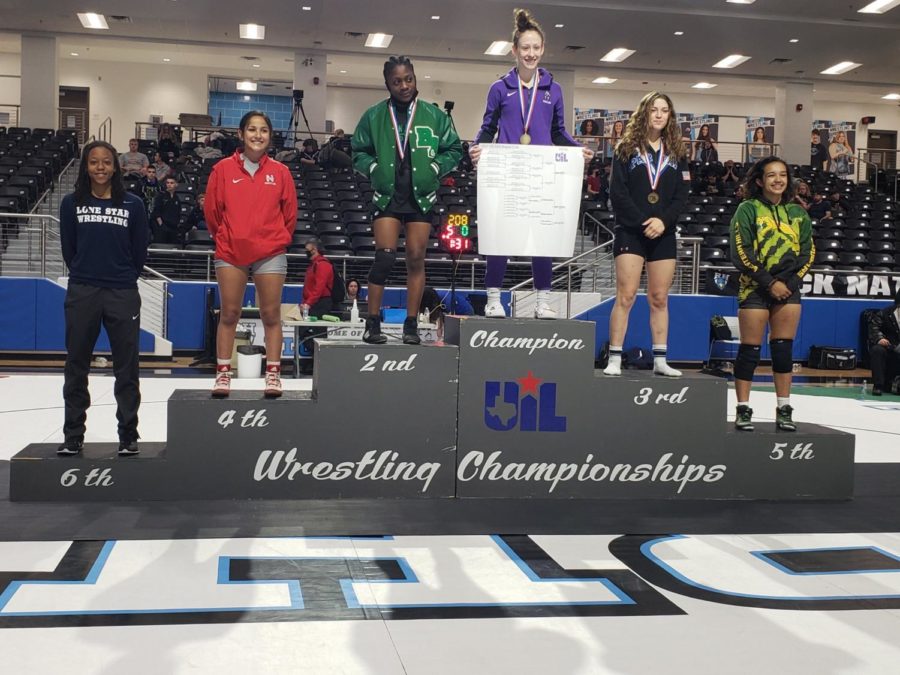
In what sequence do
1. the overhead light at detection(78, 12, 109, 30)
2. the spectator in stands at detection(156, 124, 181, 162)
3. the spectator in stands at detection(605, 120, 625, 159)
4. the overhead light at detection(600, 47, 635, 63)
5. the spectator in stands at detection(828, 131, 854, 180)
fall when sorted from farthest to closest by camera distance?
the spectator in stands at detection(828, 131, 854, 180), the spectator in stands at detection(605, 120, 625, 159), the overhead light at detection(600, 47, 635, 63), the overhead light at detection(78, 12, 109, 30), the spectator in stands at detection(156, 124, 181, 162)

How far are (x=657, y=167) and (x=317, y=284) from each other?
21.3 ft

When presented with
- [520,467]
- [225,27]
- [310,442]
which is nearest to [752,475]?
[520,467]

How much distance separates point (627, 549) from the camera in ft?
13.3

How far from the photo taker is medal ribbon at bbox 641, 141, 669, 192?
16.9 feet


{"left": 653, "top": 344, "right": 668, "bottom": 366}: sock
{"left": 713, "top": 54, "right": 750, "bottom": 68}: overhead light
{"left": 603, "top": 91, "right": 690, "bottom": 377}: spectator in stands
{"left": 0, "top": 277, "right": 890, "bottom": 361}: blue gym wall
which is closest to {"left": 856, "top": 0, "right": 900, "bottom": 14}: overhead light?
{"left": 713, "top": 54, "right": 750, "bottom": 68}: overhead light

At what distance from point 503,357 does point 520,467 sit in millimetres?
619

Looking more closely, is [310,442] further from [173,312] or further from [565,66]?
[565,66]

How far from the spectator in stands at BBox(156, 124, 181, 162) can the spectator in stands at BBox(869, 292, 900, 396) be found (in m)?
13.0

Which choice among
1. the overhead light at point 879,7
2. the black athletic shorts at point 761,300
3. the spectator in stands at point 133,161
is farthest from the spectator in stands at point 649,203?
the overhead light at point 879,7

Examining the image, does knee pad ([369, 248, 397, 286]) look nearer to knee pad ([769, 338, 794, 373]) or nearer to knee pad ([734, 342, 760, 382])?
knee pad ([734, 342, 760, 382])

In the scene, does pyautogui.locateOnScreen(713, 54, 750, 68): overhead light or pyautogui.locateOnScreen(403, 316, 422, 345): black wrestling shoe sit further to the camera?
pyautogui.locateOnScreen(713, 54, 750, 68): overhead light

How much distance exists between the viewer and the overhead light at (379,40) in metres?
19.9

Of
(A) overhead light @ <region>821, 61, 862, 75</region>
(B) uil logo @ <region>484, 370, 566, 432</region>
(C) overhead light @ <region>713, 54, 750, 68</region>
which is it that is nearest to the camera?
(B) uil logo @ <region>484, 370, 566, 432</region>

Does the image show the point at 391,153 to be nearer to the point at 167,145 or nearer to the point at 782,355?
the point at 782,355
